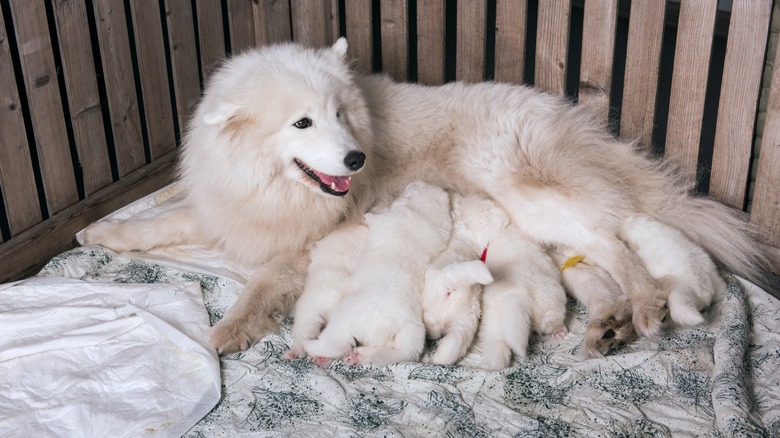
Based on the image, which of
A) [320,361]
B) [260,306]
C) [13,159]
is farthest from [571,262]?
[13,159]

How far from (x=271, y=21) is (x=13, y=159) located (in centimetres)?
146

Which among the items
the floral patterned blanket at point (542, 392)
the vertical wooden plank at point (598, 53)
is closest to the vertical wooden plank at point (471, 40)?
the vertical wooden plank at point (598, 53)

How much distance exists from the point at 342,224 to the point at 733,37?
60.9 inches

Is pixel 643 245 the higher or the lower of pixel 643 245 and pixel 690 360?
the higher

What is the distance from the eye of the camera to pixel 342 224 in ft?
9.51

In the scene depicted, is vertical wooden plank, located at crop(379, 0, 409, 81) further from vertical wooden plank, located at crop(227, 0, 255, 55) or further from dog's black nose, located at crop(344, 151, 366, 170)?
dog's black nose, located at crop(344, 151, 366, 170)

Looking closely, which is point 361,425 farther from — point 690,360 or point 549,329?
point 690,360

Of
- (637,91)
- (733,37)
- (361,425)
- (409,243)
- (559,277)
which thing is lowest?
(361,425)

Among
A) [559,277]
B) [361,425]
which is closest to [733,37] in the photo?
[559,277]

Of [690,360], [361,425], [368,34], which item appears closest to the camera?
[361,425]

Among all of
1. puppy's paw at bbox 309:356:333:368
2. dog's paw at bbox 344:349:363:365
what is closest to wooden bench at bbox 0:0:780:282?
puppy's paw at bbox 309:356:333:368

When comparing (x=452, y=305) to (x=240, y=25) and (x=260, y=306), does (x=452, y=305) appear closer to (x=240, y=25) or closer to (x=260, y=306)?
(x=260, y=306)

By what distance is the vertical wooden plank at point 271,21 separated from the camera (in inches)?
148

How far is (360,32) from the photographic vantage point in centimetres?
369
